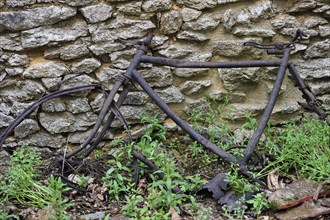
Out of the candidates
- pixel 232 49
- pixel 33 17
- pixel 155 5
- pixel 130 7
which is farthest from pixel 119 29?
pixel 232 49

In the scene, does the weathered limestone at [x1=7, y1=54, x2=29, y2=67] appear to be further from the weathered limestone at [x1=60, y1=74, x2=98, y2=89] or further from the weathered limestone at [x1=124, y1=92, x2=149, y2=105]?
the weathered limestone at [x1=124, y1=92, x2=149, y2=105]

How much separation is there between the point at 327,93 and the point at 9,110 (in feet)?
8.05

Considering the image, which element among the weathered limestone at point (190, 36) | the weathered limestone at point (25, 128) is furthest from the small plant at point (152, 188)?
the weathered limestone at point (190, 36)

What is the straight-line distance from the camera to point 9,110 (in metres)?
2.88

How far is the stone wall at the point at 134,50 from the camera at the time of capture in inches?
110

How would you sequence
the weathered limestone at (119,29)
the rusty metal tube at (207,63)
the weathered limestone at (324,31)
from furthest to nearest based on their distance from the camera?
the weathered limestone at (324,31) → the weathered limestone at (119,29) → the rusty metal tube at (207,63)

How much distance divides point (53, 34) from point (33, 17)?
0.56 feet

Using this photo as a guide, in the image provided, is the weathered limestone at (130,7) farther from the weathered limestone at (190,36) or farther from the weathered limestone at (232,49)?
the weathered limestone at (232,49)

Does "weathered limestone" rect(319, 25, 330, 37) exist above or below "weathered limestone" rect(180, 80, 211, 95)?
above

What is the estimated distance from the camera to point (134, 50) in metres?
2.90

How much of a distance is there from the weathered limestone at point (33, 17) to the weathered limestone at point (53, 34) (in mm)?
42

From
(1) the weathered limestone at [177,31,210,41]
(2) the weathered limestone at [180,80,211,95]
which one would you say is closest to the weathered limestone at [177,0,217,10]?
(1) the weathered limestone at [177,31,210,41]

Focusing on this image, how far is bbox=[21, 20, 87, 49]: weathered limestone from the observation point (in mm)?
2770

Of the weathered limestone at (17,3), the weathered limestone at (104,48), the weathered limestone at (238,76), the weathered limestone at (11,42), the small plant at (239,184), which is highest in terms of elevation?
the weathered limestone at (17,3)
